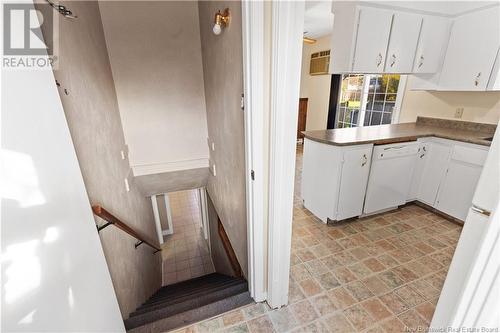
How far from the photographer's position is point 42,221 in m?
0.67

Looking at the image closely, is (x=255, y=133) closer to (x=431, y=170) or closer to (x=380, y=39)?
(x=380, y=39)

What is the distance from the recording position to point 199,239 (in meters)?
5.04

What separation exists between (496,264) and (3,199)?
1150 mm

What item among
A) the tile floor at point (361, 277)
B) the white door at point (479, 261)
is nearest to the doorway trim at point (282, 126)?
the tile floor at point (361, 277)

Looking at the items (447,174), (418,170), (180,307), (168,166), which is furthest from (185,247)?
(447,174)

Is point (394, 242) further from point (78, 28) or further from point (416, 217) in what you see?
point (78, 28)

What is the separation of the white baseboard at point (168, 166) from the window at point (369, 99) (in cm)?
308

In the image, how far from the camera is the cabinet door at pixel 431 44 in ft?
7.91

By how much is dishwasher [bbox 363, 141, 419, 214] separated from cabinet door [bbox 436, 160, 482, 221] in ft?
1.10

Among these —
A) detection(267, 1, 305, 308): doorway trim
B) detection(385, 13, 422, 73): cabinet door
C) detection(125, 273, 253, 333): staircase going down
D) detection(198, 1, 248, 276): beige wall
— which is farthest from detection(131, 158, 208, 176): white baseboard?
detection(385, 13, 422, 73): cabinet door

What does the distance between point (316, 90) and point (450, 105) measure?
10.2 ft

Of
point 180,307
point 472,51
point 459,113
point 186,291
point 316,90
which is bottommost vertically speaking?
point 186,291

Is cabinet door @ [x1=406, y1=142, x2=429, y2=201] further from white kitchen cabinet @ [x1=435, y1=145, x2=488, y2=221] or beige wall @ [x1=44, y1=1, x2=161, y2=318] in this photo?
beige wall @ [x1=44, y1=1, x2=161, y2=318]

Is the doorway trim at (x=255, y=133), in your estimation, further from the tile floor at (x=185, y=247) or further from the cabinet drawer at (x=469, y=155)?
the tile floor at (x=185, y=247)
